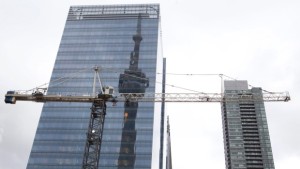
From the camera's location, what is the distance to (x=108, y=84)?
145250 mm

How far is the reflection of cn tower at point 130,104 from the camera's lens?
127 m

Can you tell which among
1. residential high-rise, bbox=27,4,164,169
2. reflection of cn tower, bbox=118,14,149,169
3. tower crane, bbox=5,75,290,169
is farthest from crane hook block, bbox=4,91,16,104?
residential high-rise, bbox=27,4,164,169

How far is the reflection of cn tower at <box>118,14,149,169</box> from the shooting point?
416 ft

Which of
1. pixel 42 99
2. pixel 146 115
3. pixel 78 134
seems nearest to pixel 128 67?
pixel 146 115

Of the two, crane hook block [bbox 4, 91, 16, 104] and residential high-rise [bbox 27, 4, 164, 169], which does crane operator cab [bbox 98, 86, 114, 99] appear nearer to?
crane hook block [bbox 4, 91, 16, 104]

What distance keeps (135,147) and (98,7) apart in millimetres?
77588

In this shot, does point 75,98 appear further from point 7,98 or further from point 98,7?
point 98,7

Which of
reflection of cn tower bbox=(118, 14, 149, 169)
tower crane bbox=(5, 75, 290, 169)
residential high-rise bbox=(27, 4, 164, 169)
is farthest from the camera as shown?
residential high-rise bbox=(27, 4, 164, 169)

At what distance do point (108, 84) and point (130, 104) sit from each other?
1346 centimetres

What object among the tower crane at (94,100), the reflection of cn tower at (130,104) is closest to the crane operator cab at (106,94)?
the tower crane at (94,100)

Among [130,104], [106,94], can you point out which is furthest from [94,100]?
[130,104]

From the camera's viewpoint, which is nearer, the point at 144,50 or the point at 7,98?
the point at 7,98

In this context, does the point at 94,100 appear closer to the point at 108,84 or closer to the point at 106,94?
the point at 106,94

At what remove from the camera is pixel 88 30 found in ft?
541
